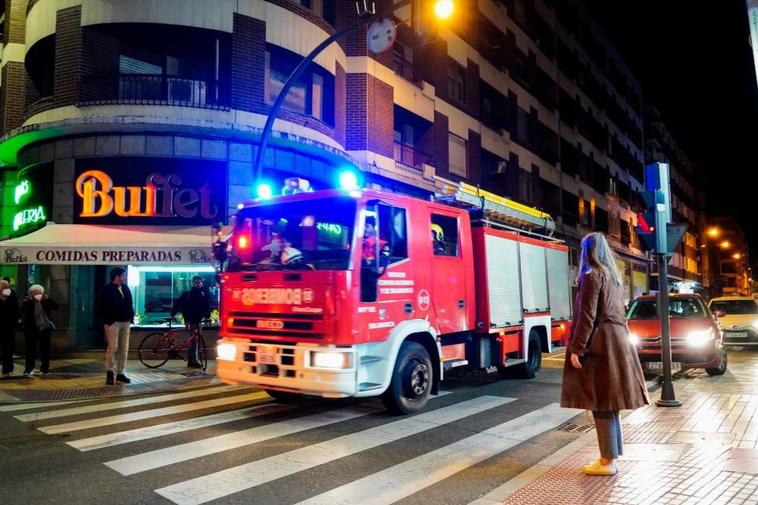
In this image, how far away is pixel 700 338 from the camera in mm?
10516

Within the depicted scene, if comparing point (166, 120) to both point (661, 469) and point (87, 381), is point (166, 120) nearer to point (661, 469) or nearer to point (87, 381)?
point (87, 381)

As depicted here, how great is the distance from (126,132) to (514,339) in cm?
1063

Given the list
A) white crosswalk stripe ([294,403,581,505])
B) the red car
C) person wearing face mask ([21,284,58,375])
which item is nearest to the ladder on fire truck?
the red car

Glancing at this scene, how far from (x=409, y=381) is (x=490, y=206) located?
3.74 m

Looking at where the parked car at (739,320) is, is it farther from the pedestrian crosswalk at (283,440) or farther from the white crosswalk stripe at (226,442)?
the white crosswalk stripe at (226,442)

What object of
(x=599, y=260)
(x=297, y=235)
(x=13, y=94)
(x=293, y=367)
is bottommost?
(x=293, y=367)

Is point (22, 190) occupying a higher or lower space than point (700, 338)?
higher

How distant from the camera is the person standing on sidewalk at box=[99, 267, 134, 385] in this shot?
390 inches

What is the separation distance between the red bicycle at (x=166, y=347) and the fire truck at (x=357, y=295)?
5.09m

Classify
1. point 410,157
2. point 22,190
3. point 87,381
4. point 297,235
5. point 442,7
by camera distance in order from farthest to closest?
point 410,157 < point 22,190 < point 442,7 < point 87,381 < point 297,235

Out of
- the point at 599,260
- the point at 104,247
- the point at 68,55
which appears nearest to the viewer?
the point at 599,260

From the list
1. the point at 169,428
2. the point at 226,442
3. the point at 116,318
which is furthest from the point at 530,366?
the point at 116,318

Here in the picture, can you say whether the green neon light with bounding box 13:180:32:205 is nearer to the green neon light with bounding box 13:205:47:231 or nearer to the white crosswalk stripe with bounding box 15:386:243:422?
the green neon light with bounding box 13:205:47:231

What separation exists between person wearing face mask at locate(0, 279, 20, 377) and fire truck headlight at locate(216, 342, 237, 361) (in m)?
6.10
